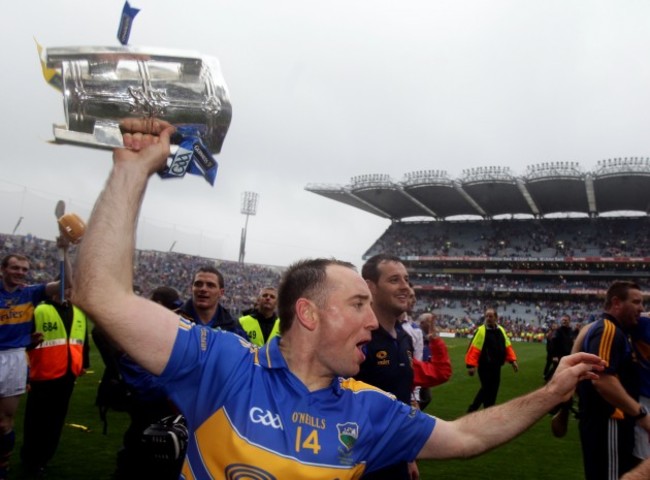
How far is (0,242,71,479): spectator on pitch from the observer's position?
17.8ft

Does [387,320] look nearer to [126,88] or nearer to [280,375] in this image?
Result: [280,375]

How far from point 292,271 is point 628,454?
383 cm

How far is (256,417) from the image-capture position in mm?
1773

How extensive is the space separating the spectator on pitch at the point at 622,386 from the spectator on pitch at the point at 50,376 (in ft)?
17.4

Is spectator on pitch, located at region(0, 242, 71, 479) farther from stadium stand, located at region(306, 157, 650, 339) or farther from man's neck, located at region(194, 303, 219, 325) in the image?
stadium stand, located at region(306, 157, 650, 339)

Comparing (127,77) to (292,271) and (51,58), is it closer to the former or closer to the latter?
(51,58)

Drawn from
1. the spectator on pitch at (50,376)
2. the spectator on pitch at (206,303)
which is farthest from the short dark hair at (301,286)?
the spectator on pitch at (50,376)

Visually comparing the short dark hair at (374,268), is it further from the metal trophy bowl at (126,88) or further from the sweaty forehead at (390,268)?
the metal trophy bowl at (126,88)

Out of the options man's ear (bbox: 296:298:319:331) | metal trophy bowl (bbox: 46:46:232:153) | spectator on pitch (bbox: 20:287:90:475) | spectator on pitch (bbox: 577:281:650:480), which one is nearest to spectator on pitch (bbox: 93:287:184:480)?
man's ear (bbox: 296:298:319:331)

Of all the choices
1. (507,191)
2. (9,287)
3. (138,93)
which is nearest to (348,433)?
(138,93)

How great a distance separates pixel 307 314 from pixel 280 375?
278mm

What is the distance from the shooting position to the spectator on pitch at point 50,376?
596 cm

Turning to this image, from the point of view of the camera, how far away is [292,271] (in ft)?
7.44

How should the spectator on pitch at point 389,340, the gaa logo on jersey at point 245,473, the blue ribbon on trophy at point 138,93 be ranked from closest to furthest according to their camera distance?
the gaa logo on jersey at point 245,473
the blue ribbon on trophy at point 138,93
the spectator on pitch at point 389,340
